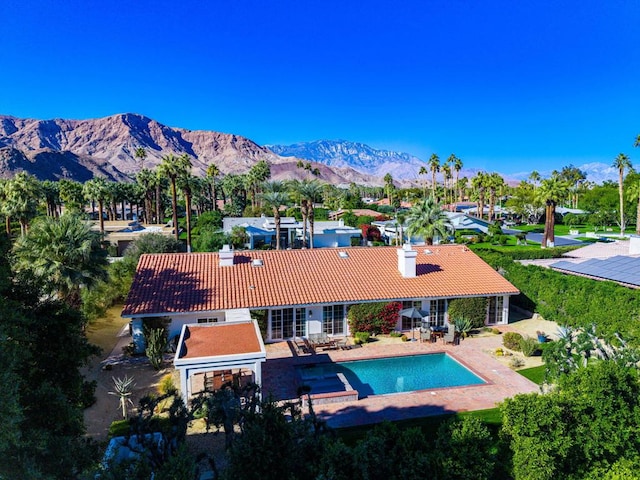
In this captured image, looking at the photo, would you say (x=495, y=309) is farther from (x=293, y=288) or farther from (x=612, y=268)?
(x=293, y=288)

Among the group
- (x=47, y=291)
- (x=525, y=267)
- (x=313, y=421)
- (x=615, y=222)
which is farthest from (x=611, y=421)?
(x=615, y=222)

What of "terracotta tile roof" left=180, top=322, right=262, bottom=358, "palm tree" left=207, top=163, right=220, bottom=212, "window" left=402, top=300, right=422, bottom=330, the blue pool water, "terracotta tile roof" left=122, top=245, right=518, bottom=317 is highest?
"palm tree" left=207, top=163, right=220, bottom=212

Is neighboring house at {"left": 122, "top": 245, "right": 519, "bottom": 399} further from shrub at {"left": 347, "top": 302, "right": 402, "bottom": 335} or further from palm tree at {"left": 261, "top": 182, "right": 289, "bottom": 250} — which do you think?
palm tree at {"left": 261, "top": 182, "right": 289, "bottom": 250}

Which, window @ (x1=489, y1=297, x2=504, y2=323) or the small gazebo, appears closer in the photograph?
the small gazebo

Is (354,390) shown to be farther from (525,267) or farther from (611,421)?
(525,267)

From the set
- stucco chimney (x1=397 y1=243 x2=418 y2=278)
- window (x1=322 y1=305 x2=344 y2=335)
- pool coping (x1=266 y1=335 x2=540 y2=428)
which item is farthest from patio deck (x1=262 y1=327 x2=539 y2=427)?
stucco chimney (x1=397 y1=243 x2=418 y2=278)

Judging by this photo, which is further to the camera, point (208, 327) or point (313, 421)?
point (208, 327)

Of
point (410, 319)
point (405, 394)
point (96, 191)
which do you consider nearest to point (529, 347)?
point (410, 319)

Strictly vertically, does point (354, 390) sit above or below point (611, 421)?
below
